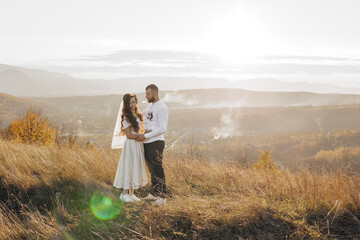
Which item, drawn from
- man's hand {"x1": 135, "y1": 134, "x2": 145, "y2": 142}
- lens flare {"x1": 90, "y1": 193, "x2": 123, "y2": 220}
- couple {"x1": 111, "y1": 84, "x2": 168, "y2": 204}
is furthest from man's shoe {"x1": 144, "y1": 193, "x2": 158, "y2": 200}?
man's hand {"x1": 135, "y1": 134, "x2": 145, "y2": 142}

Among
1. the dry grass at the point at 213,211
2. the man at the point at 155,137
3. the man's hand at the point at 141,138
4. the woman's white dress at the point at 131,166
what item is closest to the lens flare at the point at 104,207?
the dry grass at the point at 213,211

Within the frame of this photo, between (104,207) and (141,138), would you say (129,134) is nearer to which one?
(141,138)

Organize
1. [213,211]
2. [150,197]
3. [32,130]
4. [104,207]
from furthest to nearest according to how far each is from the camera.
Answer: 1. [32,130]
2. [150,197]
3. [104,207]
4. [213,211]

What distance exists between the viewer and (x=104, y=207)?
16.0ft

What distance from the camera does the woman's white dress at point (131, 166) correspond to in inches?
200

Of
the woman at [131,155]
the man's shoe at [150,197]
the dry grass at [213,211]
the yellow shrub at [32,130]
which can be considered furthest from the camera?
the yellow shrub at [32,130]

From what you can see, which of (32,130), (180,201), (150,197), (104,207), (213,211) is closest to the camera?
(213,211)

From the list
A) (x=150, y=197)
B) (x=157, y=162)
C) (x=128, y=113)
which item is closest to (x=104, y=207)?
(x=150, y=197)

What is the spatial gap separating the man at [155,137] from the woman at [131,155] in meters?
0.14

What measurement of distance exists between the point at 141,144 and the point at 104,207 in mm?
1182

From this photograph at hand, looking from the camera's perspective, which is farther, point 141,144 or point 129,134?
point 141,144

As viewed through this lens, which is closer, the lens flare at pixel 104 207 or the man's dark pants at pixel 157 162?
the lens flare at pixel 104 207

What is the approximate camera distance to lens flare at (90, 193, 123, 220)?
15.1ft

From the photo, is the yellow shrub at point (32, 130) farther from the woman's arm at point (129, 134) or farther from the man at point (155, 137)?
the man at point (155, 137)
